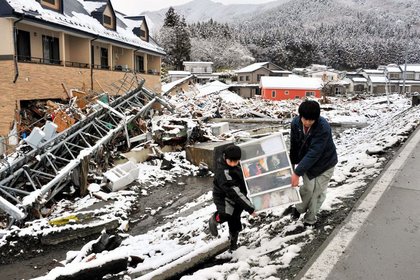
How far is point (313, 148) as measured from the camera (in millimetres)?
4375

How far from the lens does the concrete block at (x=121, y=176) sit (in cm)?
1184

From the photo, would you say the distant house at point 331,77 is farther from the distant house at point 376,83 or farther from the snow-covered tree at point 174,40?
the snow-covered tree at point 174,40

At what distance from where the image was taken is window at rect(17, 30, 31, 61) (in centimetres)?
1558

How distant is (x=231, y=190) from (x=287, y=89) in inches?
1972

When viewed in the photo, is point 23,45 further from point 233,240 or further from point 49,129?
point 233,240

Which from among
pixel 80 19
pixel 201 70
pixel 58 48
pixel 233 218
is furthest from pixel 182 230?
pixel 201 70

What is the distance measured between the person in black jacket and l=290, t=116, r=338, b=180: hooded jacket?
2.41 ft

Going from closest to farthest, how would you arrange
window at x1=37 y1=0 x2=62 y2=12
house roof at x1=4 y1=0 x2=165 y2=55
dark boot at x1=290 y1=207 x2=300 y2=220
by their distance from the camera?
dark boot at x1=290 y1=207 x2=300 y2=220 → house roof at x1=4 y1=0 x2=165 y2=55 → window at x1=37 y1=0 x2=62 y2=12

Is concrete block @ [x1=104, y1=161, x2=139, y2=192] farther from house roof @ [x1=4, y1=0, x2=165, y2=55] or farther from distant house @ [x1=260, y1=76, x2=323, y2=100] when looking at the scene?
distant house @ [x1=260, y1=76, x2=323, y2=100]

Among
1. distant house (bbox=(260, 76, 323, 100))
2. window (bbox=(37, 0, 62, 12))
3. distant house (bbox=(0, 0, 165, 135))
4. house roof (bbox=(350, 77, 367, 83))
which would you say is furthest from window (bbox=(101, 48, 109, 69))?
house roof (bbox=(350, 77, 367, 83))

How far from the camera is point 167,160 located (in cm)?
1526

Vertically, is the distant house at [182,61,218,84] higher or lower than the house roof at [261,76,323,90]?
higher

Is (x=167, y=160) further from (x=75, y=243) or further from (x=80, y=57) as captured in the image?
(x=80, y=57)

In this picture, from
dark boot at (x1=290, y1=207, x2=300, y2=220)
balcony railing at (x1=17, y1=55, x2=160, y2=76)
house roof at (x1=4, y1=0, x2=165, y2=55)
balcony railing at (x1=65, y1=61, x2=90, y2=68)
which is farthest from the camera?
balcony railing at (x1=65, y1=61, x2=90, y2=68)
